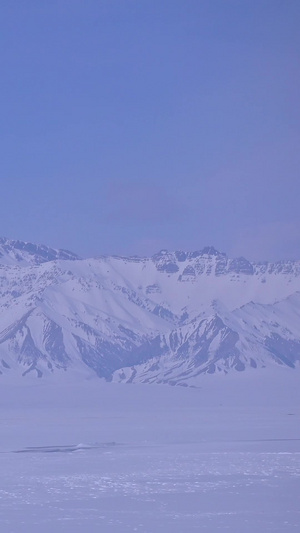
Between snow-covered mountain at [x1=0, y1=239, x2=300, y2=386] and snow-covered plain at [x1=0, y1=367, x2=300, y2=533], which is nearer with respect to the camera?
snow-covered plain at [x1=0, y1=367, x2=300, y2=533]

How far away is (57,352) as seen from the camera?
5477 inches

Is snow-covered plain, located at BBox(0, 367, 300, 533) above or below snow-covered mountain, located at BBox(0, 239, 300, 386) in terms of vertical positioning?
below

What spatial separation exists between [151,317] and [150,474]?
438ft

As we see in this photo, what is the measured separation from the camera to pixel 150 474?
28219 mm

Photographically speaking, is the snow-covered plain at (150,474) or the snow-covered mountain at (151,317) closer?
the snow-covered plain at (150,474)

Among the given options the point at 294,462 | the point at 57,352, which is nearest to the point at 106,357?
the point at 57,352

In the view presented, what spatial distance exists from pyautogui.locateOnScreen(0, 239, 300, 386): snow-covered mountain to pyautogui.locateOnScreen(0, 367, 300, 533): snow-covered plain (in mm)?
80025

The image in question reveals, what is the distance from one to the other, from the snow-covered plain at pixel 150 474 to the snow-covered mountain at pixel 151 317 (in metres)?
80.0

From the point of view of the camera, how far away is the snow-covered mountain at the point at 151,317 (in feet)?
453

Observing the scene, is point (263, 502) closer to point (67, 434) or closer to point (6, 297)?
point (67, 434)

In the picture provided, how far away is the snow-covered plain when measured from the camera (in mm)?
20641

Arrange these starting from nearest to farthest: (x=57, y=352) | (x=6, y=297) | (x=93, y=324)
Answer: (x=57, y=352) < (x=93, y=324) < (x=6, y=297)

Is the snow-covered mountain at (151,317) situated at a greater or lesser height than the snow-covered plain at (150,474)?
greater

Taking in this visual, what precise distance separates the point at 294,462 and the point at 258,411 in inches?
1313
